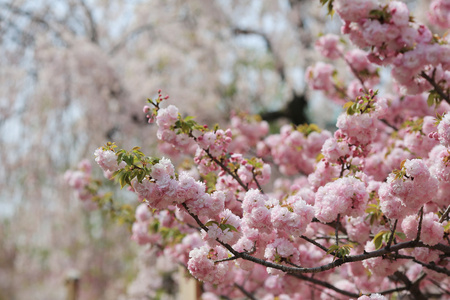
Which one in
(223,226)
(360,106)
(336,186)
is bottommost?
(223,226)

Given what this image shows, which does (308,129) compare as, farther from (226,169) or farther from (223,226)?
(223,226)

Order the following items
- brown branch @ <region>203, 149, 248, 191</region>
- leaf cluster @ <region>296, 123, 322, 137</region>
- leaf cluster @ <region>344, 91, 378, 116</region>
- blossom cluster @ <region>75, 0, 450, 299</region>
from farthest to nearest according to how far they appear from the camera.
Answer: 1. leaf cluster @ <region>296, 123, 322, 137</region>
2. brown branch @ <region>203, 149, 248, 191</region>
3. leaf cluster @ <region>344, 91, 378, 116</region>
4. blossom cluster @ <region>75, 0, 450, 299</region>

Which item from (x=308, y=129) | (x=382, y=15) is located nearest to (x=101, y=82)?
(x=308, y=129)

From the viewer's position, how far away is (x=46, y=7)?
5.11 m

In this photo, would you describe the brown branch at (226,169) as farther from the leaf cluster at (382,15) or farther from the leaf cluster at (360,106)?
the leaf cluster at (382,15)

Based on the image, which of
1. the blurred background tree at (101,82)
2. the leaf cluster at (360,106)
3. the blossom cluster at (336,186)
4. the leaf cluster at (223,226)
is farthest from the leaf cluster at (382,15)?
the blurred background tree at (101,82)

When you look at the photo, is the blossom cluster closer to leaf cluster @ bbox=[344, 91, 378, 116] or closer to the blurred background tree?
leaf cluster @ bbox=[344, 91, 378, 116]

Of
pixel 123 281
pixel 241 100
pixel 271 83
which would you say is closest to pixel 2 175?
pixel 241 100

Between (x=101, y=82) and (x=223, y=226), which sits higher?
(x=101, y=82)

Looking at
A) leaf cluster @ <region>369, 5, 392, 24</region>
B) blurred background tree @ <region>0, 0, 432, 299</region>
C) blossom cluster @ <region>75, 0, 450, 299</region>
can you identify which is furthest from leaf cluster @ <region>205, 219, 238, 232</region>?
blurred background tree @ <region>0, 0, 432, 299</region>

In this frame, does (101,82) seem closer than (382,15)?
No

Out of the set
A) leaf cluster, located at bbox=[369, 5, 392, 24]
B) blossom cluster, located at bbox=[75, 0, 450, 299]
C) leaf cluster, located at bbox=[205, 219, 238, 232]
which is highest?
leaf cluster, located at bbox=[369, 5, 392, 24]

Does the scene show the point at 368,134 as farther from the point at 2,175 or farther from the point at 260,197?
the point at 2,175

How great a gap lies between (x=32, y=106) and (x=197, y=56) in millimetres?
2683
